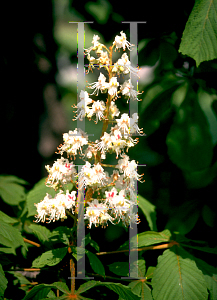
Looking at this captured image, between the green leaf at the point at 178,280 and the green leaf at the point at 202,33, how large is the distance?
69 cm

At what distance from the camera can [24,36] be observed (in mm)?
1598

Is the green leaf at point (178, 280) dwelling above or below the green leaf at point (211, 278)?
above

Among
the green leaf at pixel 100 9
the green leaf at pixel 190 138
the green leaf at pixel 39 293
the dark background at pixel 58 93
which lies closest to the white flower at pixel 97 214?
the green leaf at pixel 39 293

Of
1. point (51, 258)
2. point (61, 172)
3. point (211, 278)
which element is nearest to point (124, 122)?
point (61, 172)

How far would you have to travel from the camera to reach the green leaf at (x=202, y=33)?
0.92 metres

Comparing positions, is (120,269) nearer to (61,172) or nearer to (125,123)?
(61,172)

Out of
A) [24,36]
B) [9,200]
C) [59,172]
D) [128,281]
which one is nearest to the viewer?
[59,172]

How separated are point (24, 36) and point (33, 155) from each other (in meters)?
0.71

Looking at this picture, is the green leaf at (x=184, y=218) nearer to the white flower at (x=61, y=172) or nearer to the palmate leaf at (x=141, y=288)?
the palmate leaf at (x=141, y=288)

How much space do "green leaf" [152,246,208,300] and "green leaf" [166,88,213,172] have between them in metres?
0.48

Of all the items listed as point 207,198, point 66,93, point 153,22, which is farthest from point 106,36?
point 207,198

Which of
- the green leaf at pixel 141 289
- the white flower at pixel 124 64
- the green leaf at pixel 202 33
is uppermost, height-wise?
the green leaf at pixel 202 33

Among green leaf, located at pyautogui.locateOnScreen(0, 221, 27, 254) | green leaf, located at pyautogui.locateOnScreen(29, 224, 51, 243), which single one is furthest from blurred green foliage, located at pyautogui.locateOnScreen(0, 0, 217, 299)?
green leaf, located at pyautogui.locateOnScreen(0, 221, 27, 254)

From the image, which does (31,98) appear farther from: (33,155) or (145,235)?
(145,235)
